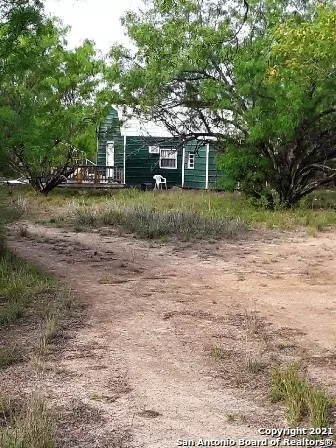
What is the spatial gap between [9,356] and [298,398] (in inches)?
92.4

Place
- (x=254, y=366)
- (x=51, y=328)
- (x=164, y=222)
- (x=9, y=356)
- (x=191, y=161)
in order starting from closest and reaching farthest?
(x=254, y=366), (x=9, y=356), (x=51, y=328), (x=164, y=222), (x=191, y=161)

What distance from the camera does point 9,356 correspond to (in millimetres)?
4570

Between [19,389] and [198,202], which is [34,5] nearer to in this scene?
[19,389]

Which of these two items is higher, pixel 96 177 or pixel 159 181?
pixel 96 177

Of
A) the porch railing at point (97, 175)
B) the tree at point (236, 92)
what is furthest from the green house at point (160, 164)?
the tree at point (236, 92)

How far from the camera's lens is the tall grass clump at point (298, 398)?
348 centimetres

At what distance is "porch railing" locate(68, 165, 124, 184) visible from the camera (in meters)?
25.3

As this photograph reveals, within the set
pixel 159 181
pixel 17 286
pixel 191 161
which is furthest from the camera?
pixel 191 161

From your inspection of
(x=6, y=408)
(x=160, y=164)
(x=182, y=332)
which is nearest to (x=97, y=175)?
(x=160, y=164)

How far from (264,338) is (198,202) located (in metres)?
13.2

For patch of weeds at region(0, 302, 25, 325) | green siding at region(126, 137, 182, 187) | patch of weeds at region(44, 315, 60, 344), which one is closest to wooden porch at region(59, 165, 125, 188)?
green siding at region(126, 137, 182, 187)

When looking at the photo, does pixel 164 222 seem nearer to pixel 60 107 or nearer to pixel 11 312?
pixel 11 312

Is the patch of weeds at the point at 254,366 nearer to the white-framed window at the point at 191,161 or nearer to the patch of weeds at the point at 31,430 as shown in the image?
the patch of weeds at the point at 31,430

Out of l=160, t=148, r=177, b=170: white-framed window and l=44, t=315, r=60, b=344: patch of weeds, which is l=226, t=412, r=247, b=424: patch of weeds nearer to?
l=44, t=315, r=60, b=344: patch of weeds
